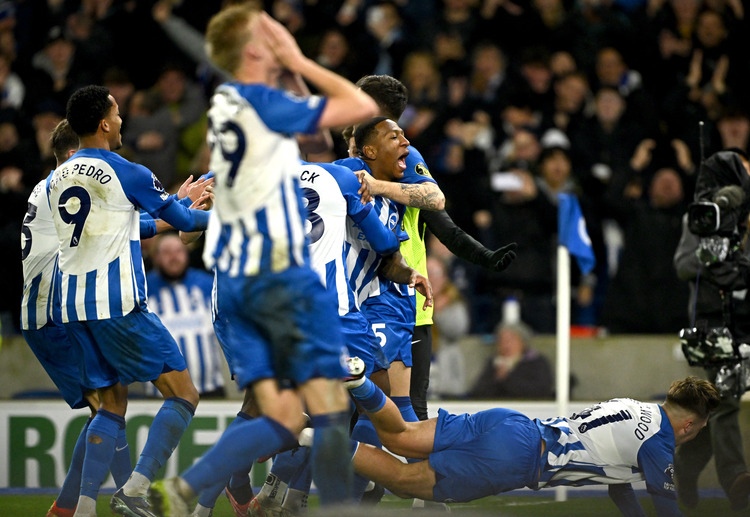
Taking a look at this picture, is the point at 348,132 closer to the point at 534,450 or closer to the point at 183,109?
the point at 534,450

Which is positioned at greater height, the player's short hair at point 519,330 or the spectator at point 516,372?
the player's short hair at point 519,330

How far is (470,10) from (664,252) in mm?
3695

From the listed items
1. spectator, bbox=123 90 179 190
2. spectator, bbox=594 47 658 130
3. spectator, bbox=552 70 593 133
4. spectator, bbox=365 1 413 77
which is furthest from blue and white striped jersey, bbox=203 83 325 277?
spectator, bbox=365 1 413 77

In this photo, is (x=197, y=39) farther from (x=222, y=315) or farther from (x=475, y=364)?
(x=222, y=315)

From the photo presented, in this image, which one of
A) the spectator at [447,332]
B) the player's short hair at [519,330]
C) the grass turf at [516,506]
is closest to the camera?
the grass turf at [516,506]

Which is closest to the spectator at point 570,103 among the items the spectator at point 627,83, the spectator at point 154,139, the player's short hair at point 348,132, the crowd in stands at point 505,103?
the crowd in stands at point 505,103

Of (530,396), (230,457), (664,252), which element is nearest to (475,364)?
(530,396)

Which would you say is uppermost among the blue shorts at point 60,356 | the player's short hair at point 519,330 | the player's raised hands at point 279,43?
the player's raised hands at point 279,43

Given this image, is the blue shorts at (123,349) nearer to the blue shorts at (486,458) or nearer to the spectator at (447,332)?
the blue shorts at (486,458)

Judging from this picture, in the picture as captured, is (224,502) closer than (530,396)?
Yes

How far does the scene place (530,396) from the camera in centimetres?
1024

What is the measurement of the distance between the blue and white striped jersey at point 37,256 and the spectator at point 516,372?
4.49 metres

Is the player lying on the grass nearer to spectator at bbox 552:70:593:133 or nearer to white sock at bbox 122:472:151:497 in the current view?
white sock at bbox 122:472:151:497

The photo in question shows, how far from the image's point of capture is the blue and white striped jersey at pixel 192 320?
10211 millimetres
